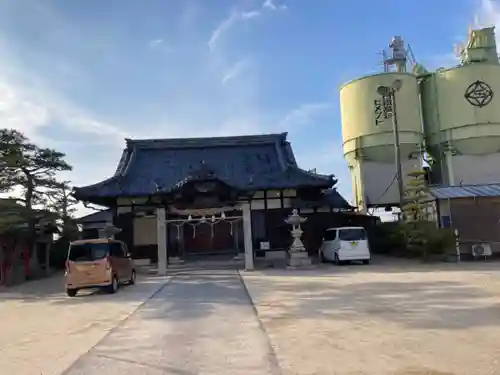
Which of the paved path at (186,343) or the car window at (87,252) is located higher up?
the car window at (87,252)

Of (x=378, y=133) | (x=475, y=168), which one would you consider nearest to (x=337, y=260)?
(x=378, y=133)

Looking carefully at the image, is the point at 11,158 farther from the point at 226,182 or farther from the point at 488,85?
the point at 488,85

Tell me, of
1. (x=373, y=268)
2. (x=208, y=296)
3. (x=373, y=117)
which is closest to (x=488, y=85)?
(x=373, y=117)

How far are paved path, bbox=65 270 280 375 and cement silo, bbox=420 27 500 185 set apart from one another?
928 inches

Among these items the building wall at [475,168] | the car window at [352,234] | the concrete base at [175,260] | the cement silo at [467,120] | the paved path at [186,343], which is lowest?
the paved path at [186,343]

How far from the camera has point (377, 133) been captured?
30.3 meters

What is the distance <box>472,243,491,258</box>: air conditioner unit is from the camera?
19.4 meters

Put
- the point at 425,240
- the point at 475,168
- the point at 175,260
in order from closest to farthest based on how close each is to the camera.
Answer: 1. the point at 425,240
2. the point at 175,260
3. the point at 475,168

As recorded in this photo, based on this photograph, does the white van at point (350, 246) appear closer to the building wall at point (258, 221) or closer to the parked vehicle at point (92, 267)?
the building wall at point (258, 221)

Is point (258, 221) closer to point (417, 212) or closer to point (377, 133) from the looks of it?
point (417, 212)

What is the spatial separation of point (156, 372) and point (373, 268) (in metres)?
14.1

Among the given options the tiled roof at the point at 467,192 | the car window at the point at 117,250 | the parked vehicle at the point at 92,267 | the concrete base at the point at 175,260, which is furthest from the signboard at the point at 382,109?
the parked vehicle at the point at 92,267

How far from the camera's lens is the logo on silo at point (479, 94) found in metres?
29.5

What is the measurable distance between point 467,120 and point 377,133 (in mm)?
5362
